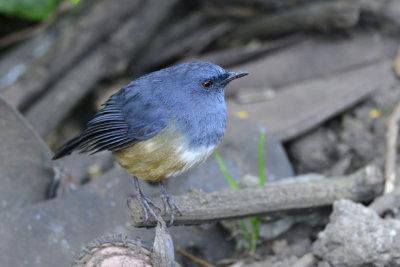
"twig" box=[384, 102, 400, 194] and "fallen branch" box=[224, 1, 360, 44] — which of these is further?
"fallen branch" box=[224, 1, 360, 44]

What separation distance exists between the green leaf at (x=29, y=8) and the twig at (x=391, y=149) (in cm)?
324

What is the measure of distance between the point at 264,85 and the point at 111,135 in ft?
8.31

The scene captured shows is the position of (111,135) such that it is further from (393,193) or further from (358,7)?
(358,7)

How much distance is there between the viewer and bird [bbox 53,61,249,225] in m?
2.65

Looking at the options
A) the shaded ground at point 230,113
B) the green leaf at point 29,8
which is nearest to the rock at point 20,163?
the shaded ground at point 230,113

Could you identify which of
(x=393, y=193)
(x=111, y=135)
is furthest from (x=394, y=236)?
(x=111, y=135)

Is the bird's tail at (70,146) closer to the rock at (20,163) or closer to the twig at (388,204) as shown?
the rock at (20,163)

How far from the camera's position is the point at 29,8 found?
4.71m

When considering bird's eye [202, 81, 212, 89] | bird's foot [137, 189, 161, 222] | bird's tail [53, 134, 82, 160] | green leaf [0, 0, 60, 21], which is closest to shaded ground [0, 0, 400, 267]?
green leaf [0, 0, 60, 21]

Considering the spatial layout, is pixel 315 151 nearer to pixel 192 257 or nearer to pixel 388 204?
pixel 388 204

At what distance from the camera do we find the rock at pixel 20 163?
3242 mm

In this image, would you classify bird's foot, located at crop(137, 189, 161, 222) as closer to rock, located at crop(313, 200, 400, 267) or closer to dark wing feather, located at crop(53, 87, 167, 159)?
dark wing feather, located at crop(53, 87, 167, 159)

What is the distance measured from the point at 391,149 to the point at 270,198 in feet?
3.87

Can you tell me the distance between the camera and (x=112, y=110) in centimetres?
292
